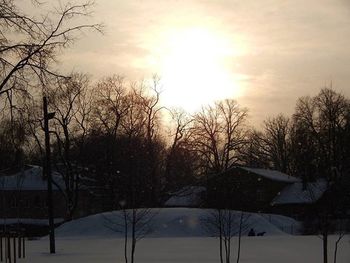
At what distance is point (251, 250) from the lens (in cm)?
2583

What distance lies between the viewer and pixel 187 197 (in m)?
70.4

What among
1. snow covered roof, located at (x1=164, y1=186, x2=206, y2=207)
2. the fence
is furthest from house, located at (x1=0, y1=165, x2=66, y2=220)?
the fence

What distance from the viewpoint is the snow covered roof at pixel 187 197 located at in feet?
214

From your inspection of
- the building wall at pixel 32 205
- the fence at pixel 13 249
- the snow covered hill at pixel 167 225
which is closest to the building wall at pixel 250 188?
the snow covered hill at pixel 167 225

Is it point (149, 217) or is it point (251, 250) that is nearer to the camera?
point (251, 250)

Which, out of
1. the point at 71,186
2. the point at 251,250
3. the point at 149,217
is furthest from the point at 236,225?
the point at 71,186

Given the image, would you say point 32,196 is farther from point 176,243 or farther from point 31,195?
point 176,243

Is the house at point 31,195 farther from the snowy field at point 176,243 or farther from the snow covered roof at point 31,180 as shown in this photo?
the snowy field at point 176,243

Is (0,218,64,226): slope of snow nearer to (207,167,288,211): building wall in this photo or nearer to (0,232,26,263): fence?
(207,167,288,211): building wall

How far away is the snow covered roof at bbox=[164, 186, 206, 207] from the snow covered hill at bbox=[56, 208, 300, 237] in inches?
695

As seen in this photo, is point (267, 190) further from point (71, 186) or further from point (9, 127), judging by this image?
point (9, 127)

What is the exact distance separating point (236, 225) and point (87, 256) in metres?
18.3

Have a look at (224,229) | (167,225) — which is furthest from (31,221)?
(224,229)

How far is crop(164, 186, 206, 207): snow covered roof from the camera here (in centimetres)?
6531
